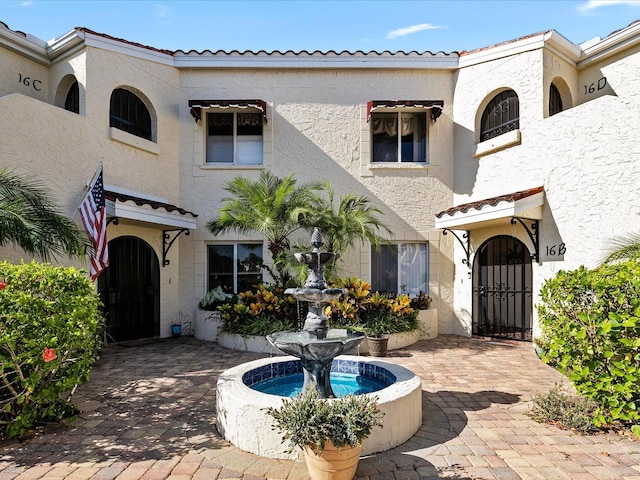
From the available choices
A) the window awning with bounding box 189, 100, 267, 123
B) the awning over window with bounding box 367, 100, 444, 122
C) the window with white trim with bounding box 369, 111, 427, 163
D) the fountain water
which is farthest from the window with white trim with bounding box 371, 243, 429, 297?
the fountain water

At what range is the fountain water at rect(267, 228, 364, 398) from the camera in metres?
4.91

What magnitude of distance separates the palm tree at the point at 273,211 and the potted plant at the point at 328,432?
6004mm

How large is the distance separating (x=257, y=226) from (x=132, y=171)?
12.4 feet

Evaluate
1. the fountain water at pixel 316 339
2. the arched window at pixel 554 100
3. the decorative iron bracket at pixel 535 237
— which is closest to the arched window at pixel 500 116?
the arched window at pixel 554 100

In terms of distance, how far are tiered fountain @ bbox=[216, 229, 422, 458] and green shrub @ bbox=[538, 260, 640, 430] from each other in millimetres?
1946

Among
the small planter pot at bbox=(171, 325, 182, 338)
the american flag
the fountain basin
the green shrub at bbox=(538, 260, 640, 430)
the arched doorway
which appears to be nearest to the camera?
the fountain basin

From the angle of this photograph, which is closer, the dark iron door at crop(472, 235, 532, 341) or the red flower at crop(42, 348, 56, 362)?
the red flower at crop(42, 348, 56, 362)

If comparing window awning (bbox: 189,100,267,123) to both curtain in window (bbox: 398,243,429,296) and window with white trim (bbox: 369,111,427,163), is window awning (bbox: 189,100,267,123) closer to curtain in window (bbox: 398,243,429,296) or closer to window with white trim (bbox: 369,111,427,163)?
window with white trim (bbox: 369,111,427,163)

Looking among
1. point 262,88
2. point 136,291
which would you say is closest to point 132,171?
point 136,291

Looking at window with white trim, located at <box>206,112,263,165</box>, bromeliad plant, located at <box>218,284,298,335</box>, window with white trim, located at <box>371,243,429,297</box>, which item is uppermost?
window with white trim, located at <box>206,112,263,165</box>

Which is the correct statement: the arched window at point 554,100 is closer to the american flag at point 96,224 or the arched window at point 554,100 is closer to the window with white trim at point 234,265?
the window with white trim at point 234,265

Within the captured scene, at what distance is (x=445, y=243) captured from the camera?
11.7 m

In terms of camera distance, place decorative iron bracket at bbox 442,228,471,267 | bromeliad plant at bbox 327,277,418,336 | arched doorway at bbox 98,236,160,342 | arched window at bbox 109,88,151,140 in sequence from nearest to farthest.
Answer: bromeliad plant at bbox 327,277,418,336 < arched doorway at bbox 98,236,160,342 < arched window at bbox 109,88,151,140 < decorative iron bracket at bbox 442,228,471,267

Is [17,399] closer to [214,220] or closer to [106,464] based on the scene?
[106,464]
